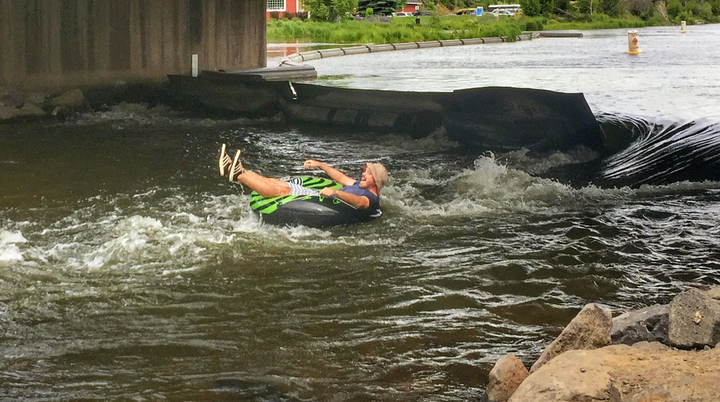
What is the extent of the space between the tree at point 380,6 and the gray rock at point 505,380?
2600 inches

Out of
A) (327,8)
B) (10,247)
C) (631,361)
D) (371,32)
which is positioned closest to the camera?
(631,361)

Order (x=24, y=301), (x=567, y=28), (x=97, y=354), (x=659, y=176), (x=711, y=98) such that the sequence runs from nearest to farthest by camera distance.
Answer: (x=97, y=354), (x=24, y=301), (x=659, y=176), (x=711, y=98), (x=567, y=28)

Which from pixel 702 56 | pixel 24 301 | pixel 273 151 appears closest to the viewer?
pixel 24 301

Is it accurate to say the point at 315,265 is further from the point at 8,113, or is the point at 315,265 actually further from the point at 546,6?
the point at 546,6

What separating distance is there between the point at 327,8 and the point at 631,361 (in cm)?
5432

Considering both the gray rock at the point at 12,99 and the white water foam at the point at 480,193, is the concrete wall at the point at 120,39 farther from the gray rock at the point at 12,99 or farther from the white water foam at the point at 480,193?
the white water foam at the point at 480,193

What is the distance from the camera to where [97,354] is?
6191mm

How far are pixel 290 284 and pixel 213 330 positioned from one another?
1282 millimetres

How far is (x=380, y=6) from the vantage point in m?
69.4

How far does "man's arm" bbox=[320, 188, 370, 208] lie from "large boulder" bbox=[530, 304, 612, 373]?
4.62 metres

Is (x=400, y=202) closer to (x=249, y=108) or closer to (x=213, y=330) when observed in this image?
(x=213, y=330)

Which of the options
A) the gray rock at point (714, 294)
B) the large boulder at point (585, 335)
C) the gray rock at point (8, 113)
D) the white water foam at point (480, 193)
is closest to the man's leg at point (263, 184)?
the white water foam at point (480, 193)

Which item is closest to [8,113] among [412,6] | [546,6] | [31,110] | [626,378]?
[31,110]

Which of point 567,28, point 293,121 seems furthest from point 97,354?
point 567,28
